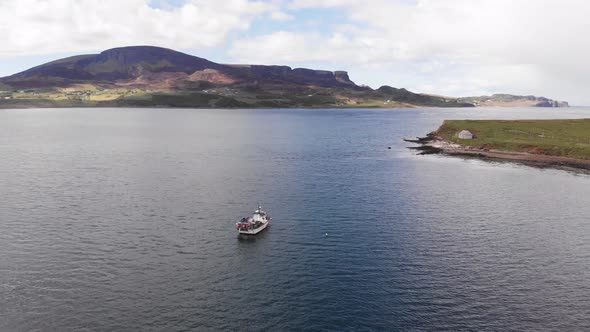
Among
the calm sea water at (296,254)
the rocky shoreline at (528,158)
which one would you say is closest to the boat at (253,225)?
the calm sea water at (296,254)

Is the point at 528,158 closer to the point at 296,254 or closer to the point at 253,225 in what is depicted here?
the point at 253,225

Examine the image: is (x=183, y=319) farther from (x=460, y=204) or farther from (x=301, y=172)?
(x=301, y=172)

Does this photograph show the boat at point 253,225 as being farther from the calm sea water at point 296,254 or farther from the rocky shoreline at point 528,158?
the rocky shoreline at point 528,158

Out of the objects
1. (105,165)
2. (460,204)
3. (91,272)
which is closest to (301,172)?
(460,204)

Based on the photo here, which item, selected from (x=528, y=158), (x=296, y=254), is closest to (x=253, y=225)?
(x=296, y=254)

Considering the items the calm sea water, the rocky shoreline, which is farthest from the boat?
the rocky shoreline

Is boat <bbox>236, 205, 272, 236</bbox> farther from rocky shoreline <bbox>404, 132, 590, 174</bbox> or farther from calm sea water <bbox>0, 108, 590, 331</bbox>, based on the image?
rocky shoreline <bbox>404, 132, 590, 174</bbox>
